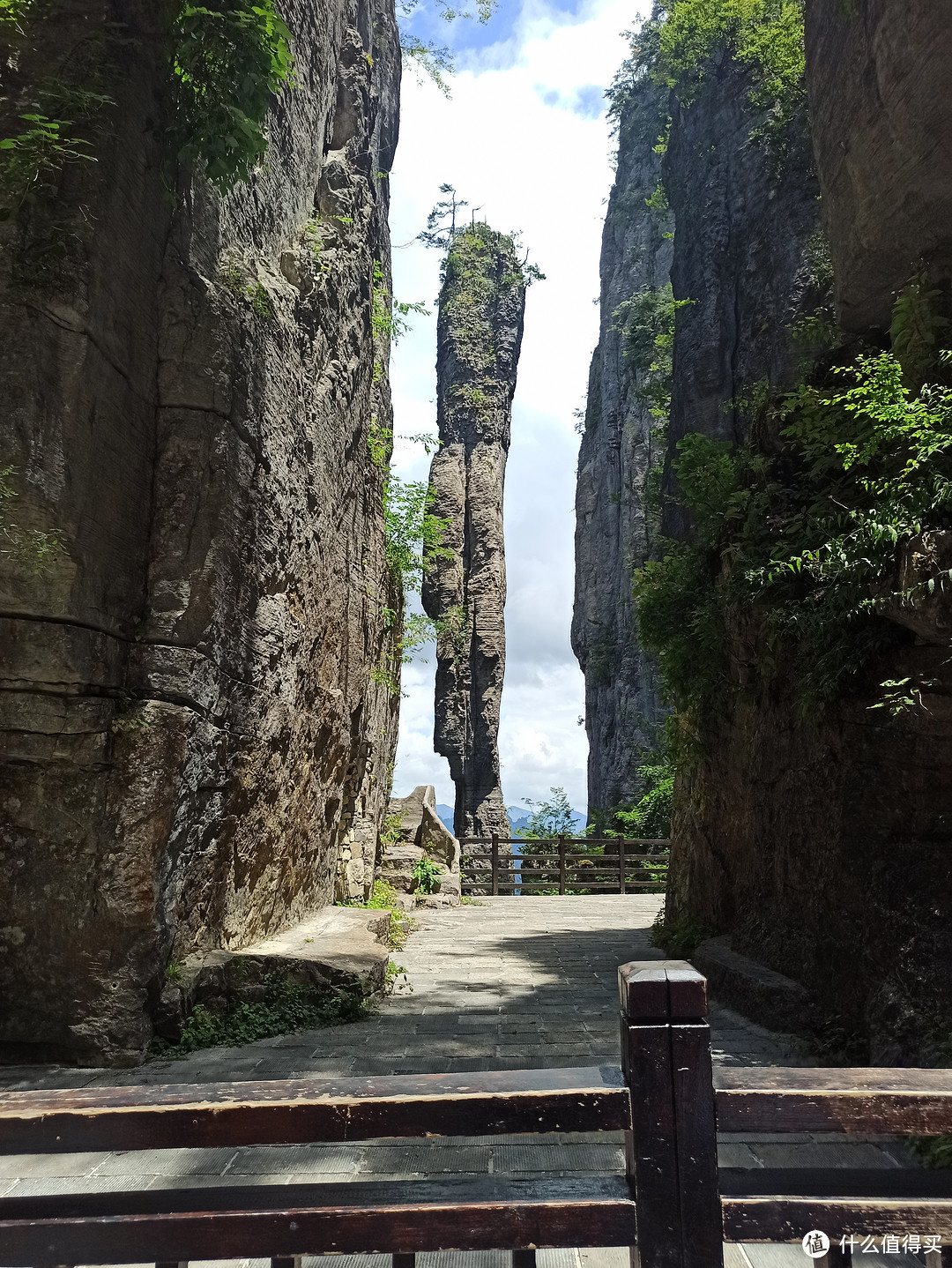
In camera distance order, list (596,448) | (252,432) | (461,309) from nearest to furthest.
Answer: (252,432) → (461,309) → (596,448)

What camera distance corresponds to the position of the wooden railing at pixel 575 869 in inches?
738

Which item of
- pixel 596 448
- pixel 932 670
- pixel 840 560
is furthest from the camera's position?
pixel 596 448

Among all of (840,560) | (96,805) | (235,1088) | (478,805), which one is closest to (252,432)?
(96,805)

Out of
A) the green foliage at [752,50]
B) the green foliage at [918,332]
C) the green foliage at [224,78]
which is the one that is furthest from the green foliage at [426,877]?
the green foliage at [752,50]

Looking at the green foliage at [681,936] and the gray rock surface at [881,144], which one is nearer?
the gray rock surface at [881,144]

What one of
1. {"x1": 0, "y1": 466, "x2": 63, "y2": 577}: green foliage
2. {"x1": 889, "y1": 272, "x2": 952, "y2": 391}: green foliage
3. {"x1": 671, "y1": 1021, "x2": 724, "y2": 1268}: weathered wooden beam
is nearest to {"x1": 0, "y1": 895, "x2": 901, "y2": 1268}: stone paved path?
{"x1": 671, "y1": 1021, "x2": 724, "y2": 1268}: weathered wooden beam

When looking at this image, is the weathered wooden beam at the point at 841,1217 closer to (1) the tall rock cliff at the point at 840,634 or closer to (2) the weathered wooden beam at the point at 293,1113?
(2) the weathered wooden beam at the point at 293,1113

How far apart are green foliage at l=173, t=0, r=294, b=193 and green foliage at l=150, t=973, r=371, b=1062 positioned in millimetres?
5435

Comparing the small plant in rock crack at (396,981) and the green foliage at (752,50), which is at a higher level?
the green foliage at (752,50)

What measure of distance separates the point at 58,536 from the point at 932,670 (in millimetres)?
4810

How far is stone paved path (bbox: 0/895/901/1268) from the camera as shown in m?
3.18

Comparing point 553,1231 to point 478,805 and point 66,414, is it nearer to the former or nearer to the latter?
point 66,414

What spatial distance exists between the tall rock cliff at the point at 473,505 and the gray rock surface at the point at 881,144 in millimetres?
22471

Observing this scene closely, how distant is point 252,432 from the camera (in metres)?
6.37
